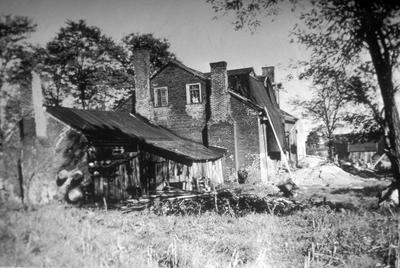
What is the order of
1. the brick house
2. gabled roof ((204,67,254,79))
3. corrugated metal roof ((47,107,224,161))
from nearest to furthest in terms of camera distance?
corrugated metal roof ((47,107,224,161)) → the brick house → gabled roof ((204,67,254,79))

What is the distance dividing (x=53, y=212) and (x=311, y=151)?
5844cm

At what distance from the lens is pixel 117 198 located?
15.4m

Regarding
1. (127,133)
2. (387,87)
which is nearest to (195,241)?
(387,87)

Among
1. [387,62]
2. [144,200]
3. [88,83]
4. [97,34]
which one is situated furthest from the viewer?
[88,83]

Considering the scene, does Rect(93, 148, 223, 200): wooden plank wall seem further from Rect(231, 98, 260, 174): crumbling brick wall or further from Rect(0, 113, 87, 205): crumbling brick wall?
Rect(231, 98, 260, 174): crumbling brick wall

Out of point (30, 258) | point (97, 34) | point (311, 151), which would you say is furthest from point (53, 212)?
point (311, 151)

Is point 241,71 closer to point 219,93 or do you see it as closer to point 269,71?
point 219,93

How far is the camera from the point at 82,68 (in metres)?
31.5

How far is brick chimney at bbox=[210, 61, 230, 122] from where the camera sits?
2048cm

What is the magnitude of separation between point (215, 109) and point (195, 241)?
14.2 metres

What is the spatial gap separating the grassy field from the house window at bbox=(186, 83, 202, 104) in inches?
524

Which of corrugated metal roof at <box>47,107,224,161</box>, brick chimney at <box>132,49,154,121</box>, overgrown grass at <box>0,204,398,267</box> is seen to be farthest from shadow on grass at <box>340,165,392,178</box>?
overgrown grass at <box>0,204,398,267</box>

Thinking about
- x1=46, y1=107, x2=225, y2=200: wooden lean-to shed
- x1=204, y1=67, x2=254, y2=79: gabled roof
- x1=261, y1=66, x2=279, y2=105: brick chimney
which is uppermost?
x1=261, y1=66, x2=279, y2=105: brick chimney

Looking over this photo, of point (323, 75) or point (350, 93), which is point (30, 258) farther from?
point (350, 93)
